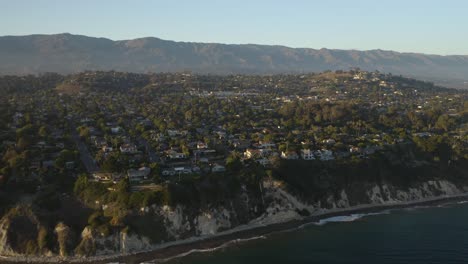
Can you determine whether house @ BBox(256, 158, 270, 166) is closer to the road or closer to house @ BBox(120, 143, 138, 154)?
the road

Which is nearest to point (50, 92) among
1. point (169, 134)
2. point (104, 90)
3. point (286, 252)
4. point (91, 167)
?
point (104, 90)

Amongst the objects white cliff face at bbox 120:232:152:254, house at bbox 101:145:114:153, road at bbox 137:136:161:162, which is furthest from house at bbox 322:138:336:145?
white cliff face at bbox 120:232:152:254

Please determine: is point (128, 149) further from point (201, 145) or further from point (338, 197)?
point (338, 197)

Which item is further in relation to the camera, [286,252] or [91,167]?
[91,167]

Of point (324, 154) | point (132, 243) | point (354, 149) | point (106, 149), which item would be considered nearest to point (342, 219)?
point (324, 154)

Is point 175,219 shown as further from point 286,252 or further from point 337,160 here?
point 337,160
